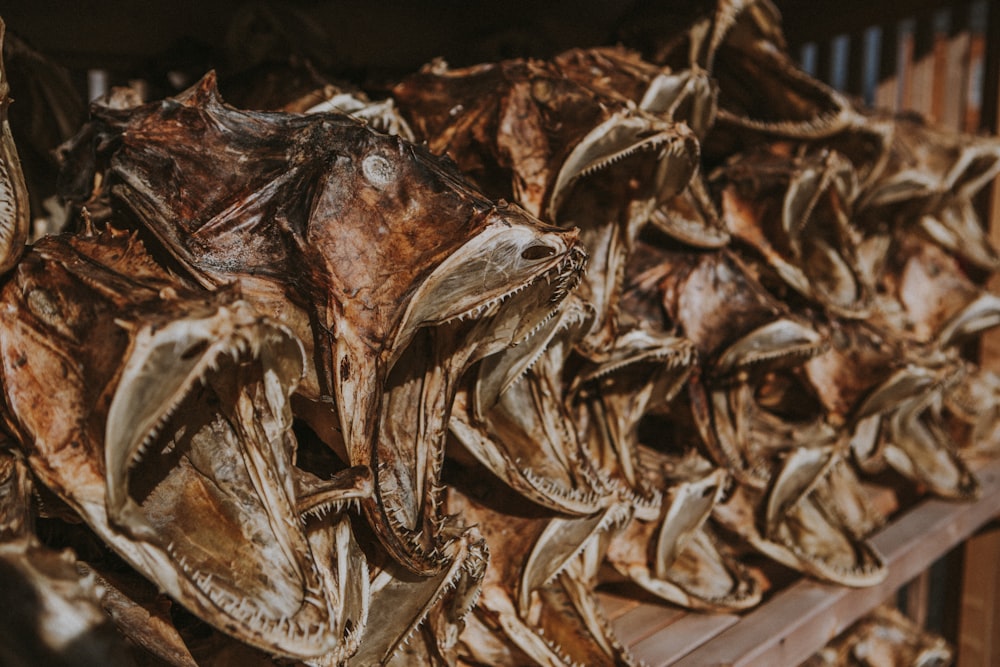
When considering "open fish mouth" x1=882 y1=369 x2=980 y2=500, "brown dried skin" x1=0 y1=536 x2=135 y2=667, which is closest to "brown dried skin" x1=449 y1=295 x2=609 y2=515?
"brown dried skin" x1=0 y1=536 x2=135 y2=667

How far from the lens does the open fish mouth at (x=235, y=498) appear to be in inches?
19.7

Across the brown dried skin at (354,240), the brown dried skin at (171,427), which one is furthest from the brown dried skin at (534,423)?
the brown dried skin at (171,427)

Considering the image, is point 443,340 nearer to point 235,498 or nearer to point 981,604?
point 235,498

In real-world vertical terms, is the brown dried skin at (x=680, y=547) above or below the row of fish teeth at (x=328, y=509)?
below

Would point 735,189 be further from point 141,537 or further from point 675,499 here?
point 141,537

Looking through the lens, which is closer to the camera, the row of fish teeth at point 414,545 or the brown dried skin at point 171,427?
the brown dried skin at point 171,427

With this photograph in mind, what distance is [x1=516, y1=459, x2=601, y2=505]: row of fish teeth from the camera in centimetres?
81

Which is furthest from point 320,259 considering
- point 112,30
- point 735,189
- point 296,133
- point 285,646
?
point 735,189

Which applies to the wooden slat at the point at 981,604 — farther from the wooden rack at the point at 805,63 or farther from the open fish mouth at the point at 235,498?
the open fish mouth at the point at 235,498

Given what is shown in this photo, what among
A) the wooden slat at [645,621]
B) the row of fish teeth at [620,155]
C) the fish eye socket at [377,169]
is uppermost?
the fish eye socket at [377,169]

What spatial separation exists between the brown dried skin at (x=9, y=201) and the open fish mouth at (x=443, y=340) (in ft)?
0.82

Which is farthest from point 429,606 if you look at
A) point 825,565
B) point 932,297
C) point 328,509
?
point 932,297

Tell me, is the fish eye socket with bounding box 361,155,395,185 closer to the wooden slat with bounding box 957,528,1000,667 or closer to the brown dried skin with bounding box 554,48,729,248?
the brown dried skin with bounding box 554,48,729,248

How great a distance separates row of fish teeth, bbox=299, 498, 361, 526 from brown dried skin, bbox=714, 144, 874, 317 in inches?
30.4
